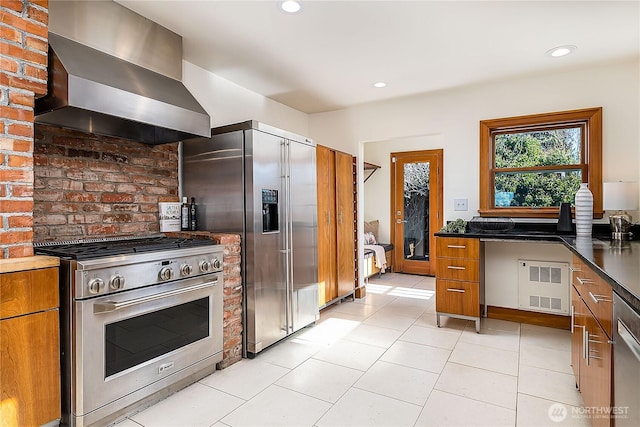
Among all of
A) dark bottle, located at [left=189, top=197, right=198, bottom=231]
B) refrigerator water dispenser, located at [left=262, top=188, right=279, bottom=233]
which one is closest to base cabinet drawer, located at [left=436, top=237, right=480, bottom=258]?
refrigerator water dispenser, located at [left=262, top=188, right=279, bottom=233]

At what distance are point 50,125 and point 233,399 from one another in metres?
2.00

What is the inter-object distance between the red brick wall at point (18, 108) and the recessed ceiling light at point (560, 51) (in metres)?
3.51

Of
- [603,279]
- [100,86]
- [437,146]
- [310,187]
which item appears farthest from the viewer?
[437,146]

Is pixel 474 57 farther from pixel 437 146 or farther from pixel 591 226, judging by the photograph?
pixel 437 146

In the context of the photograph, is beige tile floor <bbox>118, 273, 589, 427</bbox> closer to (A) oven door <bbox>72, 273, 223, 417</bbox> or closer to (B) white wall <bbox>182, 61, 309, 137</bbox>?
(A) oven door <bbox>72, 273, 223, 417</bbox>

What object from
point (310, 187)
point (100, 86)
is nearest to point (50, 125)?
point (100, 86)

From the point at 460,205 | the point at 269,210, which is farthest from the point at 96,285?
the point at 460,205

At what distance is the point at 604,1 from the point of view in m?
2.24

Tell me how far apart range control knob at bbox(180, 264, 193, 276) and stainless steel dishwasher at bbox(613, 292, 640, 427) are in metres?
2.14

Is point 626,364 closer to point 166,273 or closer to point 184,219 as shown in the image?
point 166,273

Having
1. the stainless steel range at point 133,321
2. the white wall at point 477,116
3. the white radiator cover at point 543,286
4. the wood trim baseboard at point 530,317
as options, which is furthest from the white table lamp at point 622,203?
the stainless steel range at point 133,321

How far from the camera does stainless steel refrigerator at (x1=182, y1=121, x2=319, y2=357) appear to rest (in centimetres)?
271

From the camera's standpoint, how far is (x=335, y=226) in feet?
13.2

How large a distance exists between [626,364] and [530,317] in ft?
8.79
